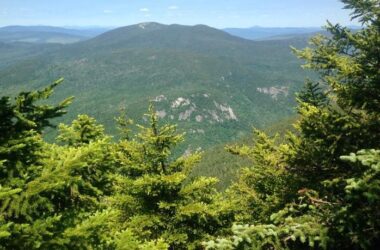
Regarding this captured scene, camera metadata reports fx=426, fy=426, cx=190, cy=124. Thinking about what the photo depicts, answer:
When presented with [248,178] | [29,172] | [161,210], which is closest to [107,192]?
[161,210]

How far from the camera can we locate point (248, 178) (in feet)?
69.9

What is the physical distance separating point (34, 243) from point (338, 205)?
16.8 feet

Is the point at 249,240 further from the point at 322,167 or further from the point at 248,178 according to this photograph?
the point at 248,178

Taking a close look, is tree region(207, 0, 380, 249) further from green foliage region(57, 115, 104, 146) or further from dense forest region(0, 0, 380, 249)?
green foliage region(57, 115, 104, 146)

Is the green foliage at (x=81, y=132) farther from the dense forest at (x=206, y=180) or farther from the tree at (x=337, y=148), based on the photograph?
the tree at (x=337, y=148)

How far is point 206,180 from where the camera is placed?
17.1 m

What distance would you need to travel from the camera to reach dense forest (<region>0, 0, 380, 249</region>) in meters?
6.22

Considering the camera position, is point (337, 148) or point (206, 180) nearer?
point (337, 148)

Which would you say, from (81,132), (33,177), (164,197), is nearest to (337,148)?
(164,197)

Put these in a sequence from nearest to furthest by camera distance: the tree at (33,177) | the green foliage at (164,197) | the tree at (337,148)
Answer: the tree at (33,177) → the tree at (337,148) → the green foliage at (164,197)

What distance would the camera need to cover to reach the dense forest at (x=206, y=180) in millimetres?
6219

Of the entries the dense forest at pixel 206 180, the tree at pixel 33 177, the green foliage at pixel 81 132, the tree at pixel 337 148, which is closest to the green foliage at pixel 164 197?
the dense forest at pixel 206 180

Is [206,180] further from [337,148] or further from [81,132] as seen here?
[337,148]

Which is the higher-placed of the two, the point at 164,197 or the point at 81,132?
→ the point at 81,132
